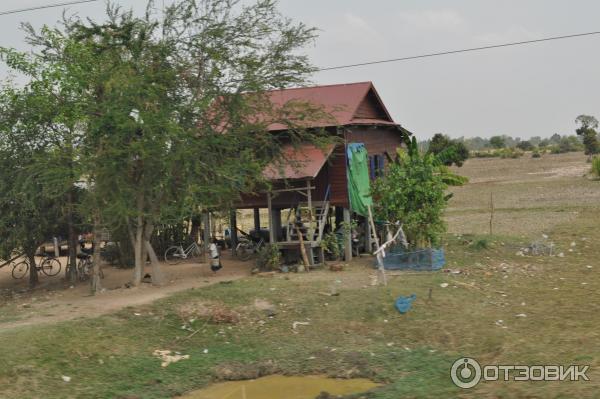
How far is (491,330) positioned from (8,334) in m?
7.78

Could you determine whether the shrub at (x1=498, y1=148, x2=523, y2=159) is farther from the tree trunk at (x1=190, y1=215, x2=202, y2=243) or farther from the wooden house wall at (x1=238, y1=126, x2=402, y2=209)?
the tree trunk at (x1=190, y1=215, x2=202, y2=243)

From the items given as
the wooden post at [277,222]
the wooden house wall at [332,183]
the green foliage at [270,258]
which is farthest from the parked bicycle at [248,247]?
the green foliage at [270,258]

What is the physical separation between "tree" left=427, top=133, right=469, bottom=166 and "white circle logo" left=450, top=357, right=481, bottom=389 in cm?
902

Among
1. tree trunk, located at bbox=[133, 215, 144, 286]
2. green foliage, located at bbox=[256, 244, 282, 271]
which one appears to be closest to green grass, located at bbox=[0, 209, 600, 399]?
tree trunk, located at bbox=[133, 215, 144, 286]

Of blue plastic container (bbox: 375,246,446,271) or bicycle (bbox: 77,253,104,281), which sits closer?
blue plastic container (bbox: 375,246,446,271)

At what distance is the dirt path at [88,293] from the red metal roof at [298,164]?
9.07 feet

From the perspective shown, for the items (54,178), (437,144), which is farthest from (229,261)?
(437,144)

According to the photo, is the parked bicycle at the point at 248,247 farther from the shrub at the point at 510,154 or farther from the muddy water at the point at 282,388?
the shrub at the point at 510,154

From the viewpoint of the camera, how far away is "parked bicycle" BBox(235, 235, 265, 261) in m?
20.4

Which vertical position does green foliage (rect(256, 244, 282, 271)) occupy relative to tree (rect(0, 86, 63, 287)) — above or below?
below

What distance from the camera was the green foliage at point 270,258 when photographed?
1728 centimetres

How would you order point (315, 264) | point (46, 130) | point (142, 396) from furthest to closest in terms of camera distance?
point (315, 264), point (46, 130), point (142, 396)

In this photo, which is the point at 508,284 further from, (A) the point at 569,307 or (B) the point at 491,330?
(B) the point at 491,330

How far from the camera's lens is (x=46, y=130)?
595 inches
